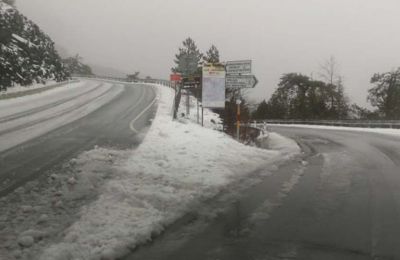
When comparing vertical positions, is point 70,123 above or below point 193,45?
below

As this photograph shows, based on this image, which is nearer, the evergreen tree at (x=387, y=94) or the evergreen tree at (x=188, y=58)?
the evergreen tree at (x=387, y=94)

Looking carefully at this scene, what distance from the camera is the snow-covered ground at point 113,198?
6419 millimetres

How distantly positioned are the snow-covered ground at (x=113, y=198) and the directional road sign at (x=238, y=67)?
194 inches

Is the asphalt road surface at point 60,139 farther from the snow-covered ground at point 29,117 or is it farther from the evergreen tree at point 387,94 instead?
the evergreen tree at point 387,94

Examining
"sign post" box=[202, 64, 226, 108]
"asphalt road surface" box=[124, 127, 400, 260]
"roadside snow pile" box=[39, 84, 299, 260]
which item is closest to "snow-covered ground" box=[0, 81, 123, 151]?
"roadside snow pile" box=[39, 84, 299, 260]

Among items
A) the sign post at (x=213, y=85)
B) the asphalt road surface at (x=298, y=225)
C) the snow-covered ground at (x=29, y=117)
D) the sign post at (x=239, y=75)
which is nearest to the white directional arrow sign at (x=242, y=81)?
the sign post at (x=239, y=75)

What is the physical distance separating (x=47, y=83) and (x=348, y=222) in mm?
48346

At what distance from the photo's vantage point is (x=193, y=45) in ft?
341

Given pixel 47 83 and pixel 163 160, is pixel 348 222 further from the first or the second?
pixel 47 83

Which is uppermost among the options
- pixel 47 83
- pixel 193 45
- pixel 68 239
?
pixel 193 45

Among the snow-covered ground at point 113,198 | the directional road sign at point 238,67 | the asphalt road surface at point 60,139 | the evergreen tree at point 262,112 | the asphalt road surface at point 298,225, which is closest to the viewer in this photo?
the asphalt road surface at point 298,225

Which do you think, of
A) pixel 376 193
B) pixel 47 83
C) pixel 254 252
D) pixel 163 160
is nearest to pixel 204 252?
pixel 254 252

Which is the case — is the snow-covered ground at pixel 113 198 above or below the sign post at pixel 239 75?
below

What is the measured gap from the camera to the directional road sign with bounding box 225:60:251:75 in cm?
1900
